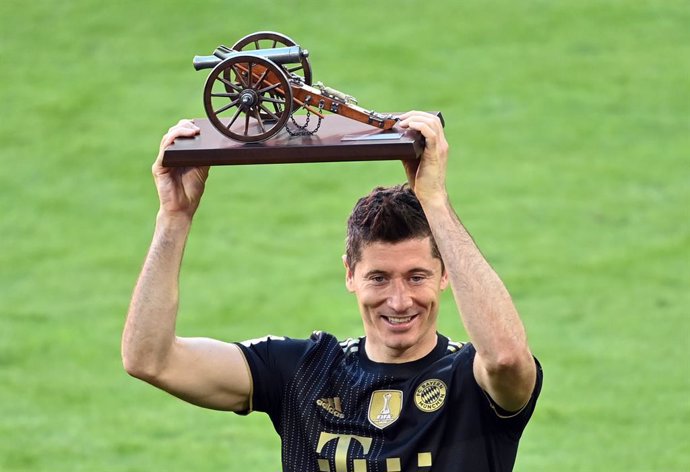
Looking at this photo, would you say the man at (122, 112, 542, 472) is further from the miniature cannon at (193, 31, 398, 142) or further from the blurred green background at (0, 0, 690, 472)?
the blurred green background at (0, 0, 690, 472)

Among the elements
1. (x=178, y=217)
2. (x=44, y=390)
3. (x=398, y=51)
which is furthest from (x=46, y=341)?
(x=178, y=217)

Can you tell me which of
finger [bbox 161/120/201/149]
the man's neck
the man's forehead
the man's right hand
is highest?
finger [bbox 161/120/201/149]

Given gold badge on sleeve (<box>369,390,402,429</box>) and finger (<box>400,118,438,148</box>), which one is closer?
finger (<box>400,118,438,148</box>)

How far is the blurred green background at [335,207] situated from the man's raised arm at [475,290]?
16.0 feet

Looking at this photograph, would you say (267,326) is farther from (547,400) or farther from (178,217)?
(178,217)

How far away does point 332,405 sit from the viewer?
4.89m

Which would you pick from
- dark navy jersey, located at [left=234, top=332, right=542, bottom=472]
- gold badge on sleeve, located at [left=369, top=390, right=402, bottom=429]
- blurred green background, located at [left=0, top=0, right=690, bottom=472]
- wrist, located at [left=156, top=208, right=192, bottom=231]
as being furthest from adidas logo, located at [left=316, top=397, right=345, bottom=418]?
blurred green background, located at [left=0, top=0, right=690, bottom=472]

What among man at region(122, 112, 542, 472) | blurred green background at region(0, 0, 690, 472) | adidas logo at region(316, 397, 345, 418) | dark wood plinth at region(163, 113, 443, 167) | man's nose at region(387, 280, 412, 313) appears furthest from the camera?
blurred green background at region(0, 0, 690, 472)

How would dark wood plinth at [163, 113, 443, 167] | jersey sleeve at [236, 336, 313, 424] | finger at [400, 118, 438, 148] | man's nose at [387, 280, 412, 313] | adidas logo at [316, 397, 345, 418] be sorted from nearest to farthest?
dark wood plinth at [163, 113, 443, 167]
finger at [400, 118, 438, 148]
man's nose at [387, 280, 412, 313]
adidas logo at [316, 397, 345, 418]
jersey sleeve at [236, 336, 313, 424]

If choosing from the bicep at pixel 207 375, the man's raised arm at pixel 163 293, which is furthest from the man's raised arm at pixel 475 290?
the bicep at pixel 207 375

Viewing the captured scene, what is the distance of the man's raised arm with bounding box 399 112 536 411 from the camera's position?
4441mm

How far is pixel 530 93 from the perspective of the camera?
47.0 ft

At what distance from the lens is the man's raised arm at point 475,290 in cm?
444

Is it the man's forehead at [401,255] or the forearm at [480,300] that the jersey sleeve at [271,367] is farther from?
the forearm at [480,300]
